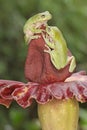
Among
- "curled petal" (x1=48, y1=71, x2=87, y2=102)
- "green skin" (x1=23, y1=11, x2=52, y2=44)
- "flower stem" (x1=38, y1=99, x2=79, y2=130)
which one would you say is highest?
"green skin" (x1=23, y1=11, x2=52, y2=44)

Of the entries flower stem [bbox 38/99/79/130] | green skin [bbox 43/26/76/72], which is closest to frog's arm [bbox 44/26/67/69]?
green skin [bbox 43/26/76/72]

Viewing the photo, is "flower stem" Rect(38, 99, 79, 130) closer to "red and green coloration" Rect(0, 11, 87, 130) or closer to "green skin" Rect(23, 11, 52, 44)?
"red and green coloration" Rect(0, 11, 87, 130)

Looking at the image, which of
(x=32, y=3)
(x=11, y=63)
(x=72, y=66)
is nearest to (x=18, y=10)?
(x=32, y=3)

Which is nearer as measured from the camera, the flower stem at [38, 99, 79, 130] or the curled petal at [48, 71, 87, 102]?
the curled petal at [48, 71, 87, 102]

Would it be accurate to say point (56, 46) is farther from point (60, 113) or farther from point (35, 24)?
point (60, 113)

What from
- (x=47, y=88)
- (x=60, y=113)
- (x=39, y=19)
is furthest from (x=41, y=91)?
(x=39, y=19)

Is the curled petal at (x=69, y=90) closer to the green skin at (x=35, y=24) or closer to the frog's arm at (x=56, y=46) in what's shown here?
the frog's arm at (x=56, y=46)

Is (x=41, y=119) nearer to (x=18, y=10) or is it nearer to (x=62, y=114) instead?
(x=62, y=114)
